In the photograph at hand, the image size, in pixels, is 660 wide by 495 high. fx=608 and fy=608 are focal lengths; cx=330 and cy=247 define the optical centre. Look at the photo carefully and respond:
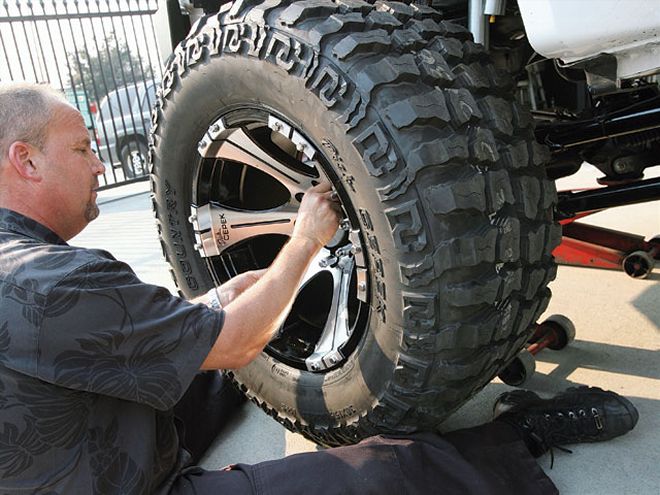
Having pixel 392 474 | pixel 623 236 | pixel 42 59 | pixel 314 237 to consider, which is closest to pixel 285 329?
pixel 314 237

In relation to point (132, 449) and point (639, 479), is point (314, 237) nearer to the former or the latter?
point (132, 449)

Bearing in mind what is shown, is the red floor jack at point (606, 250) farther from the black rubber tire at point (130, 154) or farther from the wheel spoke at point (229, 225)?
the black rubber tire at point (130, 154)

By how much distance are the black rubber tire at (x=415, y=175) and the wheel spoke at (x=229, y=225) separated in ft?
1.71

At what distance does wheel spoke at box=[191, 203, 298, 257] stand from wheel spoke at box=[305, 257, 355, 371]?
0.26 meters

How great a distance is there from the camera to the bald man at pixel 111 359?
1195mm

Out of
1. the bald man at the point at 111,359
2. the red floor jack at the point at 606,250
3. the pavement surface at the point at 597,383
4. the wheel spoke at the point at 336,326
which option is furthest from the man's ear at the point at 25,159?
the red floor jack at the point at 606,250

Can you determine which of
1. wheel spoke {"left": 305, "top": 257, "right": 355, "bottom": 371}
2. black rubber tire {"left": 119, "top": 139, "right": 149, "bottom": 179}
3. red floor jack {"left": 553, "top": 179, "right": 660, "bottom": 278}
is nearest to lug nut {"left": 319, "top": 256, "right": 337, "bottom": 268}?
wheel spoke {"left": 305, "top": 257, "right": 355, "bottom": 371}

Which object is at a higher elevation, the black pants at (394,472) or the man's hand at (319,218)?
the man's hand at (319,218)

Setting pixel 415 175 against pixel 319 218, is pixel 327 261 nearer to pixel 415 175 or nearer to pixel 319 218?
pixel 319 218

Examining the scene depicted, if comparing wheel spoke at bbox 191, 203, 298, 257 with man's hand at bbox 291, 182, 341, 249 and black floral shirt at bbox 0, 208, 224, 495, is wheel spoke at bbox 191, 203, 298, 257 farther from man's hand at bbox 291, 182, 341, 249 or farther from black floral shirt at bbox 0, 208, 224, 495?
black floral shirt at bbox 0, 208, 224, 495

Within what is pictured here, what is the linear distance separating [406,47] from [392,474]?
1.06m

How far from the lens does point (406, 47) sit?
1.44 m

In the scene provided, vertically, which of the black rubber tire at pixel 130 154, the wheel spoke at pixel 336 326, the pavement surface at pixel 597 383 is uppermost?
the wheel spoke at pixel 336 326

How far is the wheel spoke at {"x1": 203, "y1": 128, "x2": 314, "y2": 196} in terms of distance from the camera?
6.36 ft
